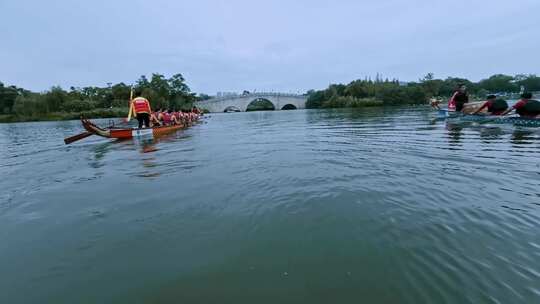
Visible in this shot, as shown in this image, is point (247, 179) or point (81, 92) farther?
point (81, 92)

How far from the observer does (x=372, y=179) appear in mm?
6570

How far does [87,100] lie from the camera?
82.8m

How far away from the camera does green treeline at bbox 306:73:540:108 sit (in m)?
→ 89.1

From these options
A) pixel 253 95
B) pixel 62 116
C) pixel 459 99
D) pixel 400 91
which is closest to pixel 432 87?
pixel 400 91

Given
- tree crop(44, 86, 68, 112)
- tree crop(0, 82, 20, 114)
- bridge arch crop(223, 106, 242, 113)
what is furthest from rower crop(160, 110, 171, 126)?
bridge arch crop(223, 106, 242, 113)

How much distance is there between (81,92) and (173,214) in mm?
103146

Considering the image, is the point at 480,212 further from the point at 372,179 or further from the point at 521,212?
the point at 372,179

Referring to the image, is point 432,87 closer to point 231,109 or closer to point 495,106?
point 231,109

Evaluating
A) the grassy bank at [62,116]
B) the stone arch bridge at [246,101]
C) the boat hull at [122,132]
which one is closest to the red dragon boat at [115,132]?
the boat hull at [122,132]

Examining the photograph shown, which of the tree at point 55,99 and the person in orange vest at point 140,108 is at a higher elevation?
the tree at point 55,99

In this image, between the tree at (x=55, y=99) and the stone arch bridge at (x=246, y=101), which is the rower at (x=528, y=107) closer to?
the tree at (x=55, y=99)

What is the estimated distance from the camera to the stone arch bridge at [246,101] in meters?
106

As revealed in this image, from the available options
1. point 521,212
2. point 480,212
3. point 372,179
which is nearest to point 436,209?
point 480,212

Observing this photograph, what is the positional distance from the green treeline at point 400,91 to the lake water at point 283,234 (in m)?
81.5
